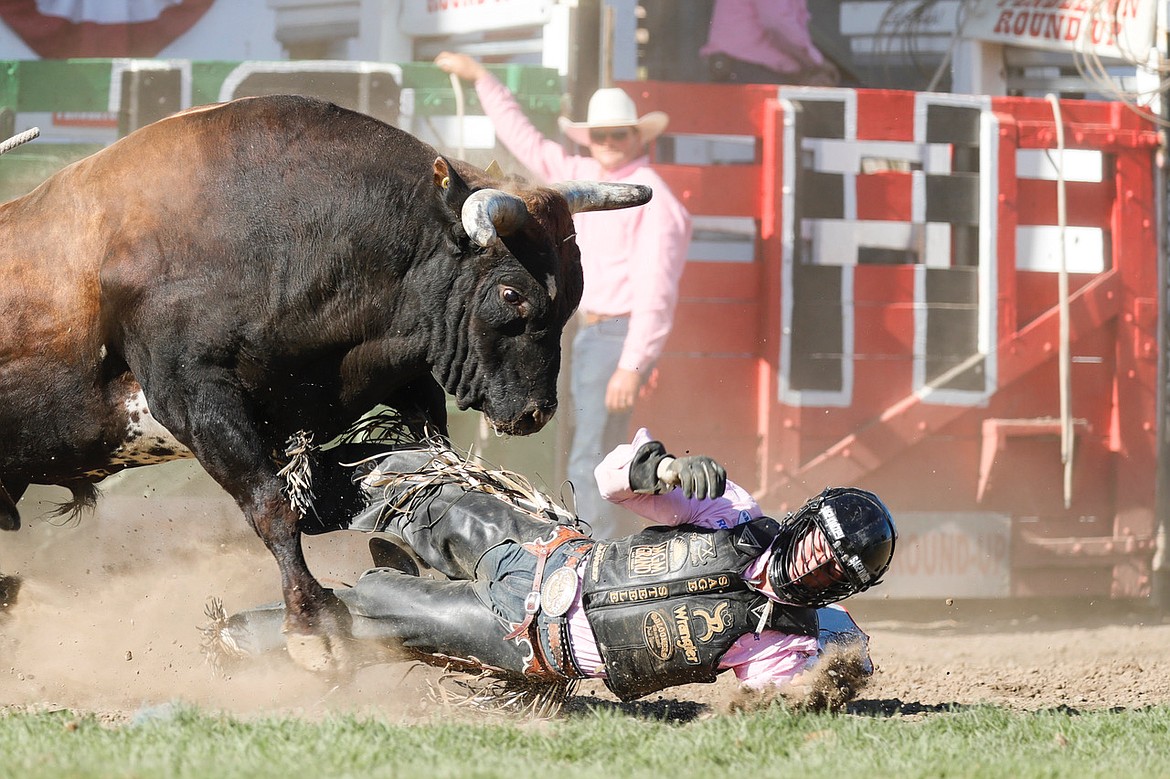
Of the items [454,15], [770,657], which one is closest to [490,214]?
[770,657]

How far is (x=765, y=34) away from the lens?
6.84 m

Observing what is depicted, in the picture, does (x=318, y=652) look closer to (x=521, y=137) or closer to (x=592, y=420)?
(x=592, y=420)

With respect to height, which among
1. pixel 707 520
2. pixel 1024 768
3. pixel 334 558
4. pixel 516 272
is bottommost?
pixel 334 558

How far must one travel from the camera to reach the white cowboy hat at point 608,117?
6484 mm

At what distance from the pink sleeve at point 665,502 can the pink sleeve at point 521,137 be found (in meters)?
2.98

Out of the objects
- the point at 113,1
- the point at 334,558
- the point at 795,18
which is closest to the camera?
the point at 334,558

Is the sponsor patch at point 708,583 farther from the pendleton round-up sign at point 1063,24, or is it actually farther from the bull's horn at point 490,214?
the pendleton round-up sign at point 1063,24

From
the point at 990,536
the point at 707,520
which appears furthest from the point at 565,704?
the point at 990,536

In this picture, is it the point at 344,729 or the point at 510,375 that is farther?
the point at 510,375

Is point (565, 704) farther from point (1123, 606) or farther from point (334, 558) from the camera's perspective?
point (1123, 606)

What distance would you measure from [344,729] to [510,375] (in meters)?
1.13

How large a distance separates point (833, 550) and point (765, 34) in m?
4.19

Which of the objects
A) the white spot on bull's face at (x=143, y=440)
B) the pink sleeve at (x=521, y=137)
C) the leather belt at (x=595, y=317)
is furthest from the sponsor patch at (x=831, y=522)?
the pink sleeve at (x=521, y=137)

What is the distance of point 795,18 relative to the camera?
22.5ft
